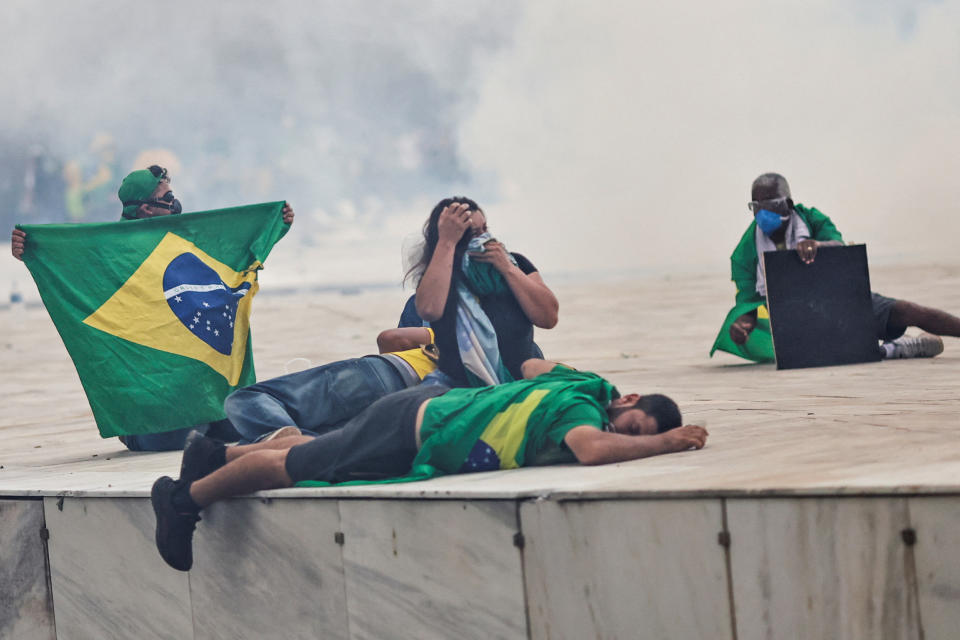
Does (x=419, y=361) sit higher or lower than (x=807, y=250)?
lower

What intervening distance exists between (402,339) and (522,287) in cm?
79

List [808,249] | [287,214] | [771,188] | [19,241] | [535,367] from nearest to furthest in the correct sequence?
[535,367] → [19,241] → [287,214] → [808,249] → [771,188]

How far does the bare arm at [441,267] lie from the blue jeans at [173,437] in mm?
1547

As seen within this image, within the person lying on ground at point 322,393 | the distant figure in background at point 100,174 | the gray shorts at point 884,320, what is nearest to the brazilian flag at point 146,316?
the person lying on ground at point 322,393

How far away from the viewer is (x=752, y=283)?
22.5 feet

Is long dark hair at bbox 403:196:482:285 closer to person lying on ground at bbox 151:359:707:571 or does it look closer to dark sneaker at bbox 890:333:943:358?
person lying on ground at bbox 151:359:707:571

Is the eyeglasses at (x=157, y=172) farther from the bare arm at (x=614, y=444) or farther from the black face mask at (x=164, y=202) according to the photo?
the bare arm at (x=614, y=444)

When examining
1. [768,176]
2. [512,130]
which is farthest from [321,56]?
[768,176]

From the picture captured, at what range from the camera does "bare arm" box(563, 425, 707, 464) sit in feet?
10.3

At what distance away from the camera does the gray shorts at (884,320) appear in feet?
21.1

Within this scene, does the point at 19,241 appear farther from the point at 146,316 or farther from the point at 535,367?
the point at 535,367

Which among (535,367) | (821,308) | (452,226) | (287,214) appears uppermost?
(287,214)

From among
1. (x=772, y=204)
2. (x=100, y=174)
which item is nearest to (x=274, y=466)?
(x=772, y=204)

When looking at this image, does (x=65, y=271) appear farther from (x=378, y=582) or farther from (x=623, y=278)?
(x=623, y=278)
